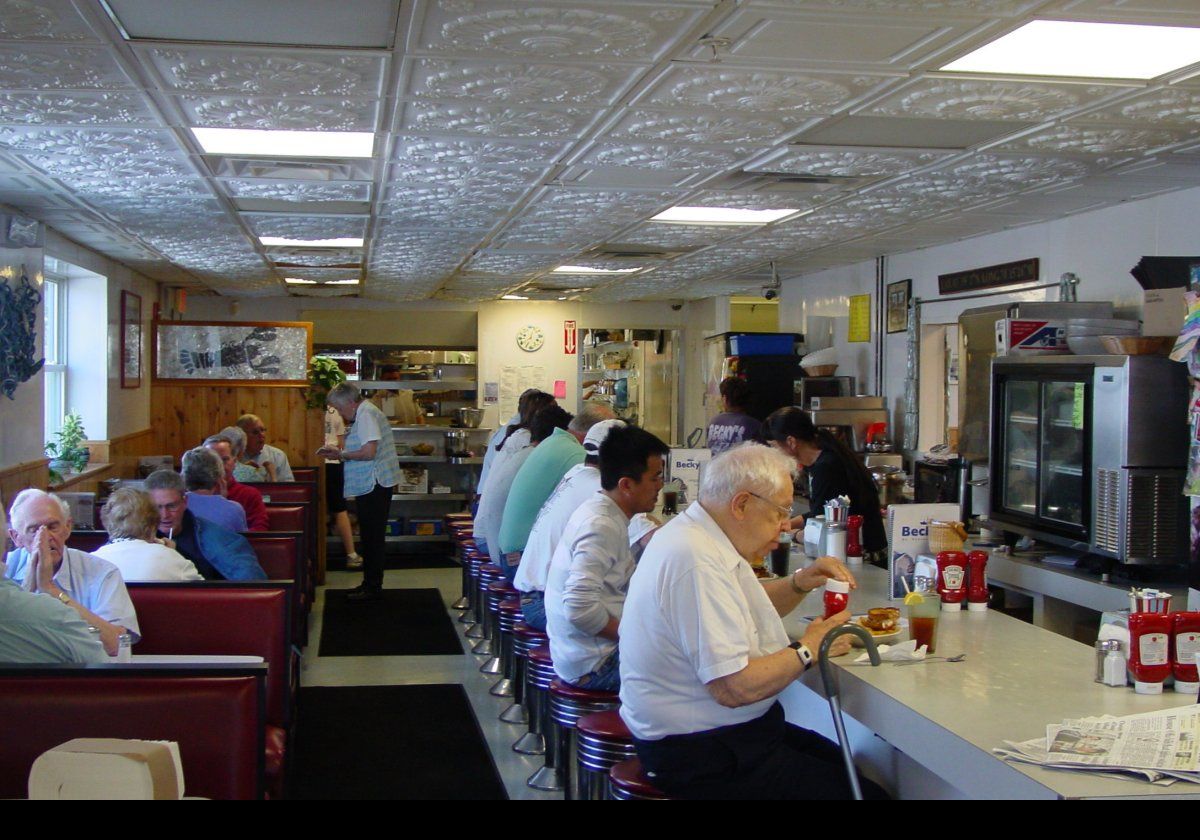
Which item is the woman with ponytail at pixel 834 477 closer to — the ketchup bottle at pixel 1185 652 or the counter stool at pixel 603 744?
the counter stool at pixel 603 744

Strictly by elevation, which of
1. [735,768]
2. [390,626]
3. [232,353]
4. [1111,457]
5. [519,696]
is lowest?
[390,626]

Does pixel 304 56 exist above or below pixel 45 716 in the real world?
above

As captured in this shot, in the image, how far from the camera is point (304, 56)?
3.30 metres

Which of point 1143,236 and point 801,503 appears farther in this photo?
point 801,503

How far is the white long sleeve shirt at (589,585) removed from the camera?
387 cm

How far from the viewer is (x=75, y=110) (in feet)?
13.2

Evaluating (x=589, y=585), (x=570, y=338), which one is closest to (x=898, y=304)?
(x=589, y=585)

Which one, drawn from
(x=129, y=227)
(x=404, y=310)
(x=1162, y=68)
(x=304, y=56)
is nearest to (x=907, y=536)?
(x=1162, y=68)

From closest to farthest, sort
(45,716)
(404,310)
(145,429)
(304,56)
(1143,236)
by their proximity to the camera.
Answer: (45,716) < (304,56) < (1143,236) < (145,429) < (404,310)

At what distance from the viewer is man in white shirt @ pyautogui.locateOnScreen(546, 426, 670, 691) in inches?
153

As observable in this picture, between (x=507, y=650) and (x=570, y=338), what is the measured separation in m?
8.30

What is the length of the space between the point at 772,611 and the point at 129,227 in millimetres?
5528

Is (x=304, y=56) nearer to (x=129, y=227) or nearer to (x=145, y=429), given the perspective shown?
(x=129, y=227)

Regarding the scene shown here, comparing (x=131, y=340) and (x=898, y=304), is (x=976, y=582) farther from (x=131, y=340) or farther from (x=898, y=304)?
(x=131, y=340)
